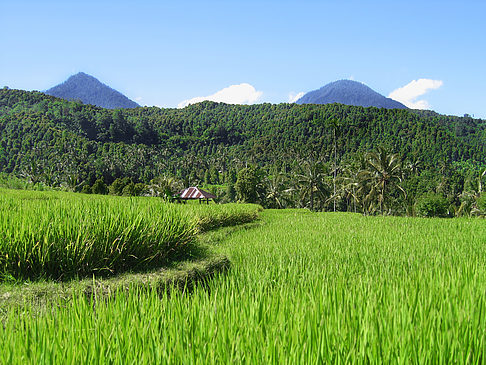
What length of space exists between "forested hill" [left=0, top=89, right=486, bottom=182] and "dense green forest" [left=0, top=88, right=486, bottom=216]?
1.23 feet

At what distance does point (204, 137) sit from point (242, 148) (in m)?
20.4

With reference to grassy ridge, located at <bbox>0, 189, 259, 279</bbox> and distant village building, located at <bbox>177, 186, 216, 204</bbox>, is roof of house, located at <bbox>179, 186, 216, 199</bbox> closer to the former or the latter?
distant village building, located at <bbox>177, 186, 216, 204</bbox>

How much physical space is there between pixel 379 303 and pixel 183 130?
465 feet

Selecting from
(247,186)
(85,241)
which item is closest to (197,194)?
(247,186)

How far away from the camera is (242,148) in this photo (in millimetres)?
122750

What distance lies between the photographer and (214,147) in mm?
127000

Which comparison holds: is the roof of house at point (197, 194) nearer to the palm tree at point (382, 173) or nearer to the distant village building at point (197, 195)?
the distant village building at point (197, 195)

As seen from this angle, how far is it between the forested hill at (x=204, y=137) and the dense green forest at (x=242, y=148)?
38cm

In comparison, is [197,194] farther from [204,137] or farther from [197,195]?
[204,137]

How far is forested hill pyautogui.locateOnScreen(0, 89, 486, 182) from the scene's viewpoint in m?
88.0

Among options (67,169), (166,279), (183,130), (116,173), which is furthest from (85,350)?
(183,130)

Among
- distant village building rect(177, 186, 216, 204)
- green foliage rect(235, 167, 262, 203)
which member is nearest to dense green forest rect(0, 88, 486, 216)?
green foliage rect(235, 167, 262, 203)

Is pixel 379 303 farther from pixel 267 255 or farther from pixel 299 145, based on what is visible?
pixel 299 145

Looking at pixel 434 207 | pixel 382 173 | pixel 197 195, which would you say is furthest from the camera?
pixel 434 207
